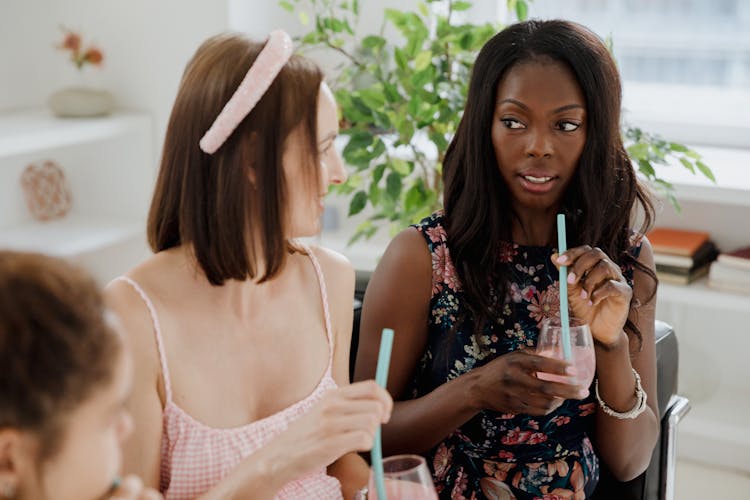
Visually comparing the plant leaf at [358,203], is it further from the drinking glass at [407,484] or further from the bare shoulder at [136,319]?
the drinking glass at [407,484]

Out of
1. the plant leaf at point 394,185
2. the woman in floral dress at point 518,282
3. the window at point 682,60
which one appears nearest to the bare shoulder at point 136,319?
the woman in floral dress at point 518,282

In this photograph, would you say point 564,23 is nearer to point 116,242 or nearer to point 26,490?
point 26,490

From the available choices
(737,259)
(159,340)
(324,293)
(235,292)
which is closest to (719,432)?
(737,259)

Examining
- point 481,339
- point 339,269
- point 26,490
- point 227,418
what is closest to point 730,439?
point 481,339

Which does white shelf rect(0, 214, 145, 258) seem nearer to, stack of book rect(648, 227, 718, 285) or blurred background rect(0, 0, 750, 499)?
blurred background rect(0, 0, 750, 499)

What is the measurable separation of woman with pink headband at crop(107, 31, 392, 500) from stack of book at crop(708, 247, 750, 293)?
194cm

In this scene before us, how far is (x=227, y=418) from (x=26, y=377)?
638mm

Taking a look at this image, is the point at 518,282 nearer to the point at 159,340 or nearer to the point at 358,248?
the point at 159,340

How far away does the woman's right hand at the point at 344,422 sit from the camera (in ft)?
3.35

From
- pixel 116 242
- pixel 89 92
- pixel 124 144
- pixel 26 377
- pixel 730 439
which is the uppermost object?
pixel 26 377

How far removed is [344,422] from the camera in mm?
1030

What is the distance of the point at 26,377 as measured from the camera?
0.70 metres

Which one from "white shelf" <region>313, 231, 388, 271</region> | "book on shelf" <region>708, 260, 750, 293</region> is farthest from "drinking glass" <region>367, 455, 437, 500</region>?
"white shelf" <region>313, 231, 388, 271</region>

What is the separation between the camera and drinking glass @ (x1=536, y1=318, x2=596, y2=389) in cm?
139
